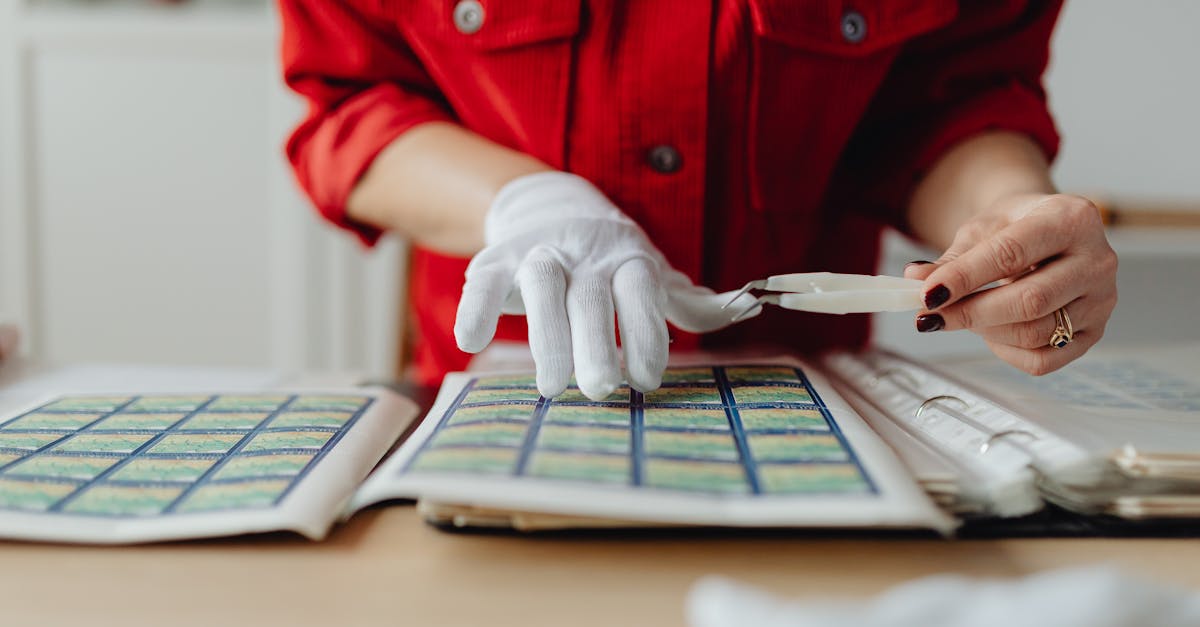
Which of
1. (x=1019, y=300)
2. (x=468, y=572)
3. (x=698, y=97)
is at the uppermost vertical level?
(x=698, y=97)

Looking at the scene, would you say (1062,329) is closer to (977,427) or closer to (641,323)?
(977,427)

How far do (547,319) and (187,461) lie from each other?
20 cm

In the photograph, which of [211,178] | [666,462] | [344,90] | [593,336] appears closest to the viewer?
[666,462]

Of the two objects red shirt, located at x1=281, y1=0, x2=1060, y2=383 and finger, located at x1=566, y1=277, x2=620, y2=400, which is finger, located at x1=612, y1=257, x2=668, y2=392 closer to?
finger, located at x1=566, y1=277, x2=620, y2=400

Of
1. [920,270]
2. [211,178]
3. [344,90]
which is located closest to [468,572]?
[920,270]

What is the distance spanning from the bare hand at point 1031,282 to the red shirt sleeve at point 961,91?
21cm

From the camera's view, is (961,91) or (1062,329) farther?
(961,91)

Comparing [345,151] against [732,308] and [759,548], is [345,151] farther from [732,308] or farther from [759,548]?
[759,548]

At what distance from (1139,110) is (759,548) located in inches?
70.7

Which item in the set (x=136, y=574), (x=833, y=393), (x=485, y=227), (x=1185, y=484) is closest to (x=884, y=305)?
(x=833, y=393)

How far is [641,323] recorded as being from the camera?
493 mm

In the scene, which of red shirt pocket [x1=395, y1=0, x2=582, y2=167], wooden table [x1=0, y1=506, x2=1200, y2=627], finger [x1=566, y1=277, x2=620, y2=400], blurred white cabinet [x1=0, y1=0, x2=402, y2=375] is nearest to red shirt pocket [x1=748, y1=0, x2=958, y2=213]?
red shirt pocket [x1=395, y1=0, x2=582, y2=167]

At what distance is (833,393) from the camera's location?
499 millimetres

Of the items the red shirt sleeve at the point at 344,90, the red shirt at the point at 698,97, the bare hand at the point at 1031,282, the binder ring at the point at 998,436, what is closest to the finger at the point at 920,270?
the bare hand at the point at 1031,282
